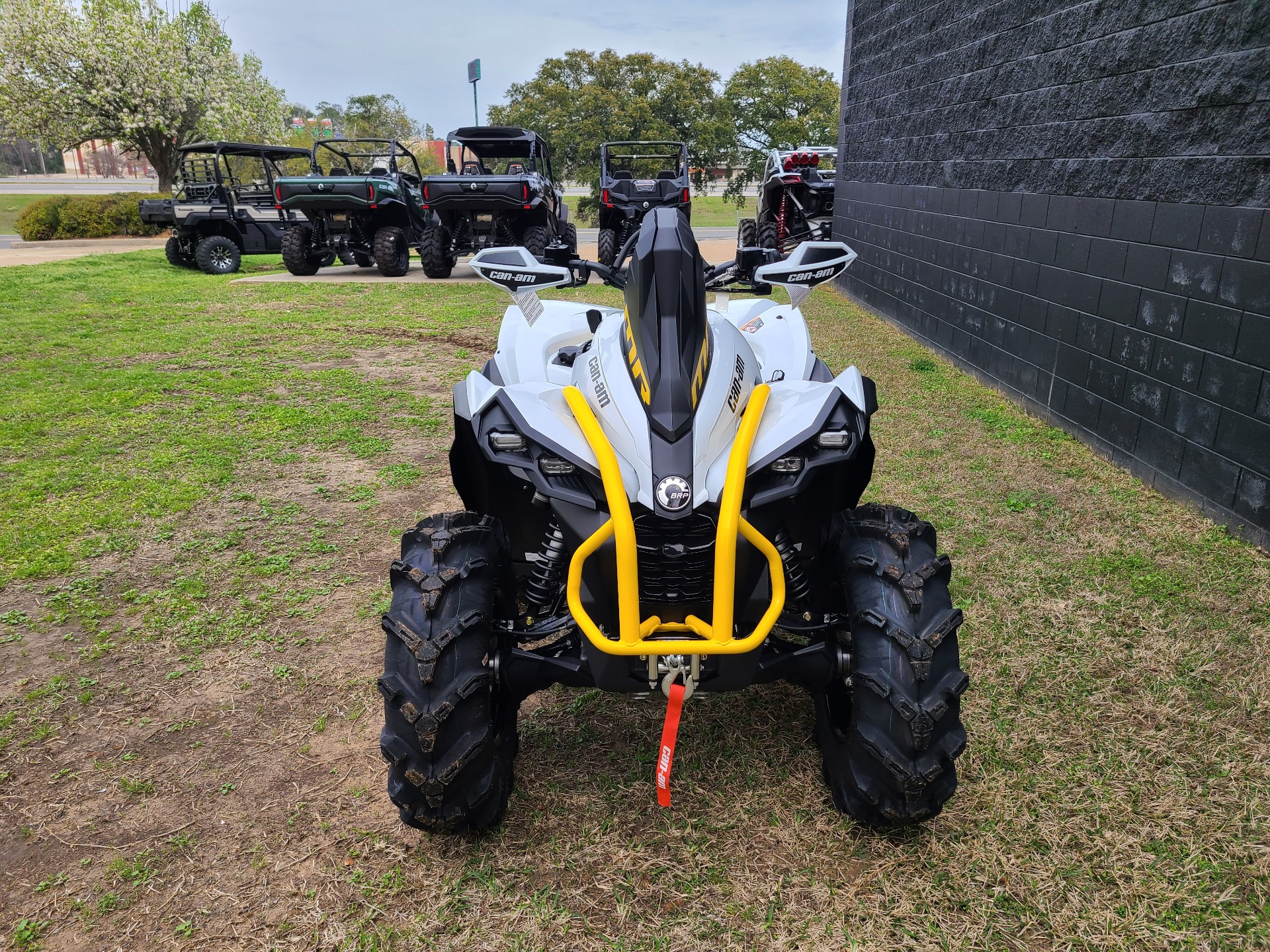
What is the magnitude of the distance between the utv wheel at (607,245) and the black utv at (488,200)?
2.01 ft

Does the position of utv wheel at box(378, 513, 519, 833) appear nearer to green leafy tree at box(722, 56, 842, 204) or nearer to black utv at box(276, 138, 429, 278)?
black utv at box(276, 138, 429, 278)

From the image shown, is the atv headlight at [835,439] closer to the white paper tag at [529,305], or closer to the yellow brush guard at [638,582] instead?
the yellow brush guard at [638,582]

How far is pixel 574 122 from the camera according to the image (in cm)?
3403

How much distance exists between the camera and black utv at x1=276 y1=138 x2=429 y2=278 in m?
13.7

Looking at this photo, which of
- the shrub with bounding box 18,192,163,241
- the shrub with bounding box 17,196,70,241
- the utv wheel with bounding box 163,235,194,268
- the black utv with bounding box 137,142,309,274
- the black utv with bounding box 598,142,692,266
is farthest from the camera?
the shrub with bounding box 18,192,163,241

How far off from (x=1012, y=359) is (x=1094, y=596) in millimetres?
3431

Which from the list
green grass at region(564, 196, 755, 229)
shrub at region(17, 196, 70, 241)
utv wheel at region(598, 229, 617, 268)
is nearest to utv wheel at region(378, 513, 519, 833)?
utv wheel at region(598, 229, 617, 268)

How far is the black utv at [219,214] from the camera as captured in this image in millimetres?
15156

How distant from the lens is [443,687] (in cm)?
221

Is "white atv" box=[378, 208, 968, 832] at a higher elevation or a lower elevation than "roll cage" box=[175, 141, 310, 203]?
lower

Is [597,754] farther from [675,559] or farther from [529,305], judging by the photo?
[529,305]

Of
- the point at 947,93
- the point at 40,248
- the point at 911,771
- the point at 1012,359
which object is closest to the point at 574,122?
the point at 40,248

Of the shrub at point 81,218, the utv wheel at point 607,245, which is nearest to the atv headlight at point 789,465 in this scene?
the utv wheel at point 607,245

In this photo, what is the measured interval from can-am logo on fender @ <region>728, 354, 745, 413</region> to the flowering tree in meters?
29.4
